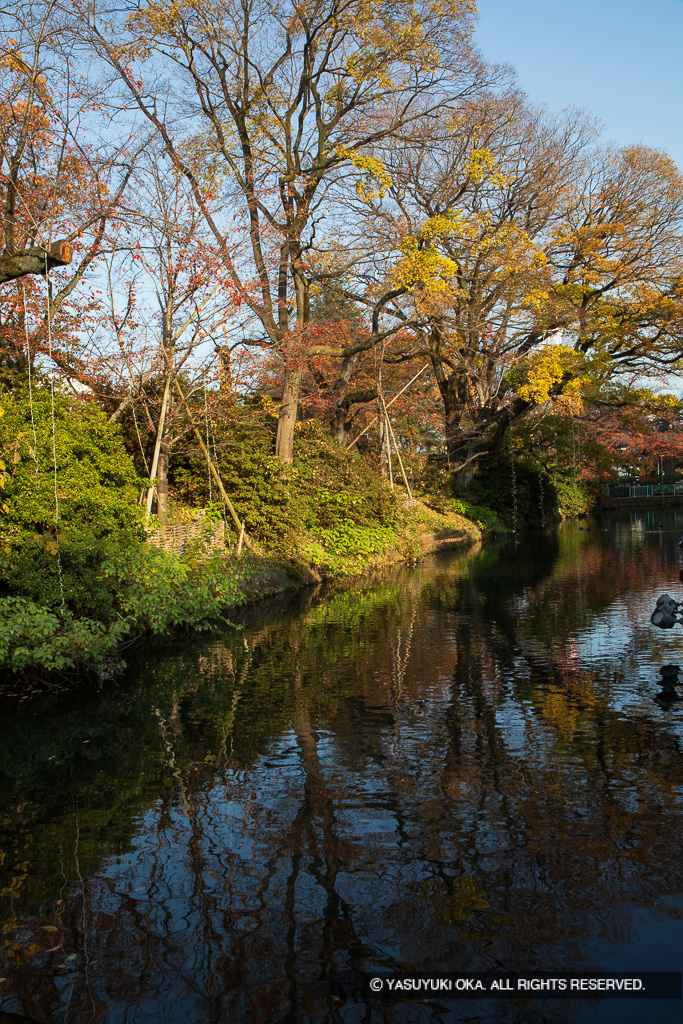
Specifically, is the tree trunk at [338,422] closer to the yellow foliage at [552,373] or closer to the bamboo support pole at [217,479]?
the yellow foliage at [552,373]

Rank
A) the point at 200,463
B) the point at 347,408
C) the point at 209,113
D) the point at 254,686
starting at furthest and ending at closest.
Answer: the point at 347,408
the point at 209,113
the point at 200,463
the point at 254,686

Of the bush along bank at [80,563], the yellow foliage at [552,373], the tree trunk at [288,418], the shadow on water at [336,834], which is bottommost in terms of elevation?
the shadow on water at [336,834]

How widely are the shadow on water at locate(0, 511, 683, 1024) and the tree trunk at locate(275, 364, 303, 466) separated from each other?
9.70 meters

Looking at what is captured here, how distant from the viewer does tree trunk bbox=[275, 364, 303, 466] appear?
60.0ft

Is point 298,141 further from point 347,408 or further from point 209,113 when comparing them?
point 347,408

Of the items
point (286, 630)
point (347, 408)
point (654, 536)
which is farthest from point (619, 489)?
point (286, 630)

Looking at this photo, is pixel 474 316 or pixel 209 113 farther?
pixel 474 316

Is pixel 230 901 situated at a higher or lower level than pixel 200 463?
lower

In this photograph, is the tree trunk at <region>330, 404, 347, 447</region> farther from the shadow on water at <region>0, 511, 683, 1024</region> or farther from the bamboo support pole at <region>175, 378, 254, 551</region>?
the shadow on water at <region>0, 511, 683, 1024</region>

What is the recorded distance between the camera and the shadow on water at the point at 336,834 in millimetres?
3316

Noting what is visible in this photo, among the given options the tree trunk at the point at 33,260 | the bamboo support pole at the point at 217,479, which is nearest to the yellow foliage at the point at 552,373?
the bamboo support pole at the point at 217,479

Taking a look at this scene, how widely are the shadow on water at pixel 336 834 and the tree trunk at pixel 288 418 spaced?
31.8 ft

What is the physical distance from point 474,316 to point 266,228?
34.6 feet

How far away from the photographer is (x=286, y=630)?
37.1 feet
